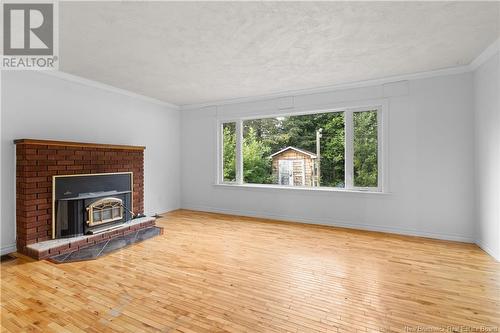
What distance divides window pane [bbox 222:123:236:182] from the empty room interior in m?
0.05

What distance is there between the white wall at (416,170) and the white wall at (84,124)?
263 centimetres

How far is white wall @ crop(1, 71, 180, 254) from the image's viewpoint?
10.3 feet

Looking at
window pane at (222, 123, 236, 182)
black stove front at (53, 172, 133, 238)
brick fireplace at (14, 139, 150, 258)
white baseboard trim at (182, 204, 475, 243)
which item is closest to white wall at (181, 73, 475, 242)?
white baseboard trim at (182, 204, 475, 243)

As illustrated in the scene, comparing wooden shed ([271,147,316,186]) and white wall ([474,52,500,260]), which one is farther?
wooden shed ([271,147,316,186])

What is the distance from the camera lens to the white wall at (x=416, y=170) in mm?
3600

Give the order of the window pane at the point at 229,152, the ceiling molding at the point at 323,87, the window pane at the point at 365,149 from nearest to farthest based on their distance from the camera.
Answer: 1. the ceiling molding at the point at 323,87
2. the window pane at the point at 365,149
3. the window pane at the point at 229,152

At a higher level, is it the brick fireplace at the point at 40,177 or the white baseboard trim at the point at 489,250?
the brick fireplace at the point at 40,177

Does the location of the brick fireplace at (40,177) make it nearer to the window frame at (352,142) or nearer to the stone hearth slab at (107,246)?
the stone hearth slab at (107,246)

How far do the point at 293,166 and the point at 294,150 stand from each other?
1.07ft

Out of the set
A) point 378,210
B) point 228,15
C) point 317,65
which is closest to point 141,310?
point 228,15

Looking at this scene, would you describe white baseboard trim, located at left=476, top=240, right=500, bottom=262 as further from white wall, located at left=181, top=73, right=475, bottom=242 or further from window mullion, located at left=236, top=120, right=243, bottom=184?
window mullion, located at left=236, top=120, right=243, bottom=184

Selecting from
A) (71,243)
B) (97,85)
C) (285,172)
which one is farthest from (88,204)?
(285,172)

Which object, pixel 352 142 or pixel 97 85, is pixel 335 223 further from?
pixel 97 85

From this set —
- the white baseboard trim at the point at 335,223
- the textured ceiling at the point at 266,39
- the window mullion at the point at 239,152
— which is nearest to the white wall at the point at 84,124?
the textured ceiling at the point at 266,39
